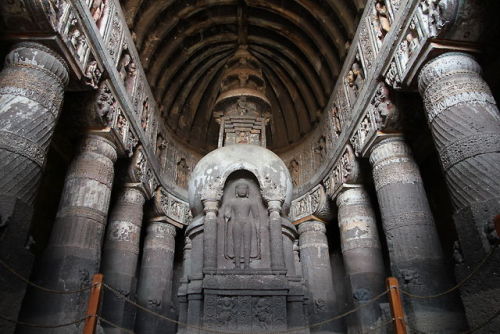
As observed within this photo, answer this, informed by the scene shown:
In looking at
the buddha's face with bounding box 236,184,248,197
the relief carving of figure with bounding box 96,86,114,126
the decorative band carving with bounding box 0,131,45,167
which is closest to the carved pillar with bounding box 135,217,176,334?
the relief carving of figure with bounding box 96,86,114,126

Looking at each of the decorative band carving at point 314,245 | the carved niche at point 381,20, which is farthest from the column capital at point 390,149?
the decorative band carving at point 314,245

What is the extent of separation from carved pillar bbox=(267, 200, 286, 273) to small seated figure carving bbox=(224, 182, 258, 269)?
33 cm

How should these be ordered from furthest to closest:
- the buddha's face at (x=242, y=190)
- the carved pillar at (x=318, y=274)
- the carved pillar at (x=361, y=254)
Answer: the carved pillar at (x=318, y=274)
the carved pillar at (x=361, y=254)
the buddha's face at (x=242, y=190)

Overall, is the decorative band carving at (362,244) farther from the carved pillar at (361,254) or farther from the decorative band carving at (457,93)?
the decorative band carving at (457,93)

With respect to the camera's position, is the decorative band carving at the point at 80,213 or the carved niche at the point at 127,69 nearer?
the decorative band carving at the point at 80,213

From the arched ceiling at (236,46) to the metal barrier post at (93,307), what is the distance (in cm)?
782

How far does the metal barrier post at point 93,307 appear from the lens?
3.58 m

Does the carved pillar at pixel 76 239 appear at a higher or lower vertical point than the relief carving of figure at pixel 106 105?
lower

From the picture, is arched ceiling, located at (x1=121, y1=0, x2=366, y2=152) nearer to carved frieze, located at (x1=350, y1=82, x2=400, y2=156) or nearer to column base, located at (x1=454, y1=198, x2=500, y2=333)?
carved frieze, located at (x1=350, y1=82, x2=400, y2=156)

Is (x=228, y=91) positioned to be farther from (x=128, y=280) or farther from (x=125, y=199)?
(x=128, y=280)

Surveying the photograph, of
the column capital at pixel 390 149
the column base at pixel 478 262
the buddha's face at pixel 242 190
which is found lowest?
the column base at pixel 478 262

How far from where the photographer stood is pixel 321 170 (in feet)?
38.0

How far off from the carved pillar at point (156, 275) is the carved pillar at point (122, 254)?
1475mm

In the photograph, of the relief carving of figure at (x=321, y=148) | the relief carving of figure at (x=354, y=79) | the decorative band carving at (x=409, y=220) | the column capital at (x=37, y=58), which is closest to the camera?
the column capital at (x=37, y=58)
